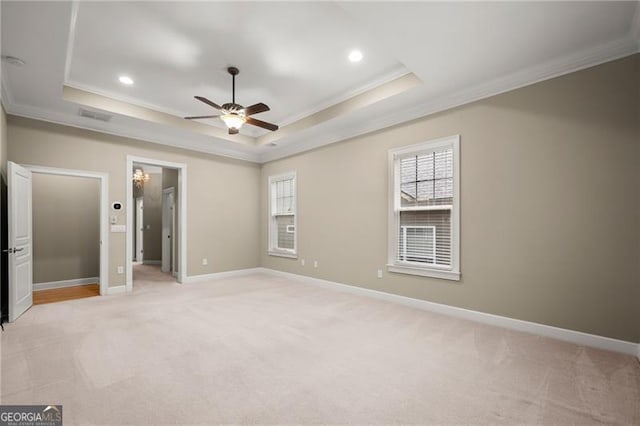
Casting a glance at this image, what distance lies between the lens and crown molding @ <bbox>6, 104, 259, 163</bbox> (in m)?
4.34

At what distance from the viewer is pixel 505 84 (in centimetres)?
347

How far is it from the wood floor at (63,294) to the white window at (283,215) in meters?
3.52

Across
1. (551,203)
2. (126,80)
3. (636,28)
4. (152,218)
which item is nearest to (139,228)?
(152,218)

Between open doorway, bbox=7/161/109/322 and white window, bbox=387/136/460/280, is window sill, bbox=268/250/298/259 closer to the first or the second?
white window, bbox=387/136/460/280

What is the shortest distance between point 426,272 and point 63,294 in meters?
6.20

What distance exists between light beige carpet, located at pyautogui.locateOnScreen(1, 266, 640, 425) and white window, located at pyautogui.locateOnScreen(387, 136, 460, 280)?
0.82 meters

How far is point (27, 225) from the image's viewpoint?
13.4ft

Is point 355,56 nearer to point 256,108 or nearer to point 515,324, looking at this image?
point 256,108

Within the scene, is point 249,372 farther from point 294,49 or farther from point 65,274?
point 65,274

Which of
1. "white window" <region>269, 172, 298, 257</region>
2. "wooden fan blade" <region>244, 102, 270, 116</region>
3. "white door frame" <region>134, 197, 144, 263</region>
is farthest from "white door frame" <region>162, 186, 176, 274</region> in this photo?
"wooden fan blade" <region>244, 102, 270, 116</region>

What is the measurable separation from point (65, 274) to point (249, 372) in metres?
5.65

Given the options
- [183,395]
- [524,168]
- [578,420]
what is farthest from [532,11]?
[183,395]

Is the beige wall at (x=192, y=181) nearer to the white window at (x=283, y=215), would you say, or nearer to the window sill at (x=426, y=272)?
the white window at (x=283, y=215)

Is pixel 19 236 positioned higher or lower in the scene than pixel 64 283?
higher
